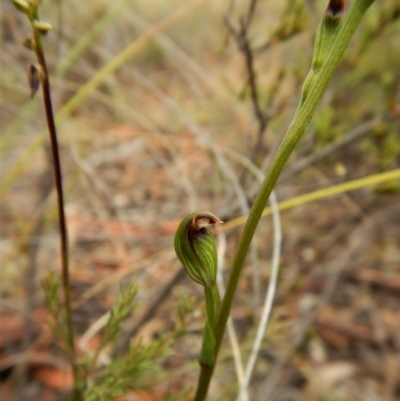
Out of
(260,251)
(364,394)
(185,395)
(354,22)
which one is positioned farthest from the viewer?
(260,251)

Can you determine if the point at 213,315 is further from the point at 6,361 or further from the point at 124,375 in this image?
the point at 6,361

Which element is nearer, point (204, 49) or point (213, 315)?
point (213, 315)

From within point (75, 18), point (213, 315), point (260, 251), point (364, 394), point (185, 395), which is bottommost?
point (364, 394)

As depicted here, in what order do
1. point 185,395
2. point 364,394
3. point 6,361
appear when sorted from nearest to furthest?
point 185,395, point 6,361, point 364,394

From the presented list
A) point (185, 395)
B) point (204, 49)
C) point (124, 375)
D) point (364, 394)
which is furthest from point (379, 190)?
point (204, 49)

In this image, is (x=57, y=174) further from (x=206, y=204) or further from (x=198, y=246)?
(x=206, y=204)

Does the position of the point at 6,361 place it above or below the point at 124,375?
above

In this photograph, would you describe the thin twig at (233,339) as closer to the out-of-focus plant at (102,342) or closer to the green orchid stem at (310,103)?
the out-of-focus plant at (102,342)
